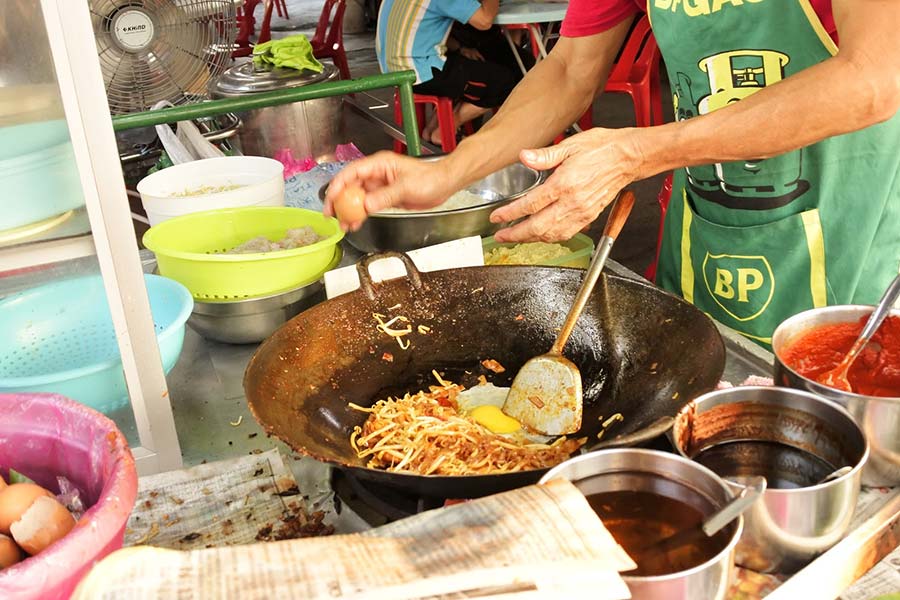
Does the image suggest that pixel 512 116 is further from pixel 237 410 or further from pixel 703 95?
pixel 237 410

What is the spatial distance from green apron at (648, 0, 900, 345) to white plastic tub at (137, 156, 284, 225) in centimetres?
114

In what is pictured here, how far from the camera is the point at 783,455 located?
3.76ft

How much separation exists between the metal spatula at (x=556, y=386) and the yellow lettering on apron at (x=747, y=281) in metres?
0.60

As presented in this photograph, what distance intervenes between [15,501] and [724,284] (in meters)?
1.65

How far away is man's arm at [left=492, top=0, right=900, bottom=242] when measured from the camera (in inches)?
56.7

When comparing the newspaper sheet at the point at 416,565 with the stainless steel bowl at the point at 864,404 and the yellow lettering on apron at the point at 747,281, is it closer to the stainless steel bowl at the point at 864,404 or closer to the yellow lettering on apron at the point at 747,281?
the stainless steel bowl at the point at 864,404

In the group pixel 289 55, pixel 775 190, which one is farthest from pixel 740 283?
pixel 289 55

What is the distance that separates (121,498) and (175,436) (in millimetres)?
530

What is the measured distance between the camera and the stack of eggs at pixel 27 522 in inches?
39.9

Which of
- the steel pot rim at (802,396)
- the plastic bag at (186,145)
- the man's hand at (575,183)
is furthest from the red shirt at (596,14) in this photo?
the plastic bag at (186,145)

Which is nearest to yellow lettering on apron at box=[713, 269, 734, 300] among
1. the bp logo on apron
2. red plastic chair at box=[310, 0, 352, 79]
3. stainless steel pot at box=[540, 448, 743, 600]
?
the bp logo on apron

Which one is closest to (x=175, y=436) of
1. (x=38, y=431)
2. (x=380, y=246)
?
(x=38, y=431)

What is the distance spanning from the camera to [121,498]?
102cm

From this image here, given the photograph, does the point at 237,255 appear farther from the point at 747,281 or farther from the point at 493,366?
the point at 747,281
